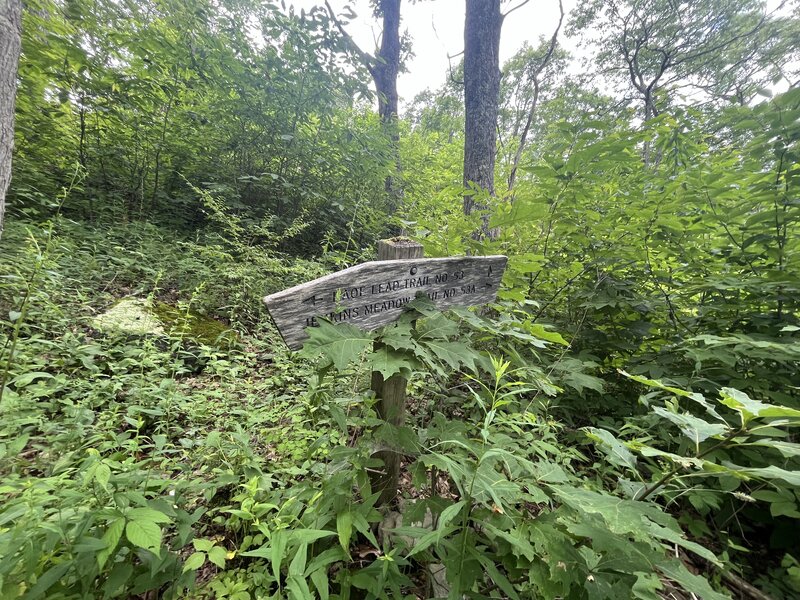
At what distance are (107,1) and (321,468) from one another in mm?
5758

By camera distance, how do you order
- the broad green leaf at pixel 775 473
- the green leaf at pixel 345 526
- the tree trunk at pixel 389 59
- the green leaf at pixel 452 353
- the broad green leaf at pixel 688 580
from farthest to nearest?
the tree trunk at pixel 389 59
the green leaf at pixel 452 353
the green leaf at pixel 345 526
the broad green leaf at pixel 688 580
the broad green leaf at pixel 775 473

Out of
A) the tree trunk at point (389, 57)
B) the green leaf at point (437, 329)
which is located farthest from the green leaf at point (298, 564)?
the tree trunk at point (389, 57)

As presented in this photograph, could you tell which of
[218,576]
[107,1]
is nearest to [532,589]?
[218,576]

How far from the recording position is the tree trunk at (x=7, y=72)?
203cm

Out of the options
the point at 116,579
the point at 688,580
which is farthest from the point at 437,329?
the point at 116,579

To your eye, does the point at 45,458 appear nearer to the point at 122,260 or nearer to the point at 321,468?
the point at 321,468

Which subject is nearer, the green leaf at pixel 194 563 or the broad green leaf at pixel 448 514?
the broad green leaf at pixel 448 514

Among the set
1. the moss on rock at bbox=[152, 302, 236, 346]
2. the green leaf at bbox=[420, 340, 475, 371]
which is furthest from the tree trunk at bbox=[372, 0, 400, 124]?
the green leaf at bbox=[420, 340, 475, 371]

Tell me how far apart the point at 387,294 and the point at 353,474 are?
75 centimetres

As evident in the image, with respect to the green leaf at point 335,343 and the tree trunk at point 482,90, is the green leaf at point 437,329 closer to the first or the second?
the green leaf at point 335,343

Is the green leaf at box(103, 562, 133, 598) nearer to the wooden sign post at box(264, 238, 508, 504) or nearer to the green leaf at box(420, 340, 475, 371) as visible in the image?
the wooden sign post at box(264, 238, 508, 504)

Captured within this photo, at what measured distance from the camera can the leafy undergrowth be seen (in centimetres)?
94

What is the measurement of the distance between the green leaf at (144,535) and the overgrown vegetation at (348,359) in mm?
12

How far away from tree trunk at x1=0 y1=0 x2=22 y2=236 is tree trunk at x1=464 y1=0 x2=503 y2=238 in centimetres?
407
